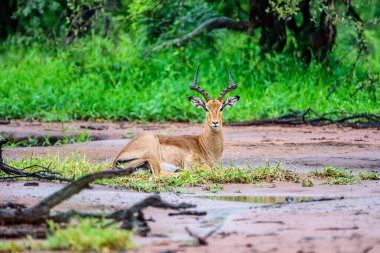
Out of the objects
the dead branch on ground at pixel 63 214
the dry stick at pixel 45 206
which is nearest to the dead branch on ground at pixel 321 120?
the dead branch on ground at pixel 63 214

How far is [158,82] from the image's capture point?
15719mm

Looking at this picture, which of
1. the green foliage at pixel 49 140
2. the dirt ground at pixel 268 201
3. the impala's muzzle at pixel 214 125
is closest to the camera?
the dirt ground at pixel 268 201

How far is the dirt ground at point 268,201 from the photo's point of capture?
4.72 metres

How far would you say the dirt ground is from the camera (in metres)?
4.72

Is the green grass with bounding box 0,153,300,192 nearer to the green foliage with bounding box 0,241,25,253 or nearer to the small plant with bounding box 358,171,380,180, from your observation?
the small plant with bounding box 358,171,380,180

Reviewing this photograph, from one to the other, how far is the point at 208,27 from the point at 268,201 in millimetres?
10023

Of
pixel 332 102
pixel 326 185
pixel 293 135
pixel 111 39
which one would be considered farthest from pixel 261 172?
pixel 111 39

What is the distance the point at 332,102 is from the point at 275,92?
1.12 metres

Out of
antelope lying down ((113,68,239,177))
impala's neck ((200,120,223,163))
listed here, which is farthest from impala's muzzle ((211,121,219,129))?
impala's neck ((200,120,223,163))

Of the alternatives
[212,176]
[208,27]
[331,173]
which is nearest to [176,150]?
[212,176]

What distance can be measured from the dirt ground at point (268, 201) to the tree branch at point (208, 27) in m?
4.47

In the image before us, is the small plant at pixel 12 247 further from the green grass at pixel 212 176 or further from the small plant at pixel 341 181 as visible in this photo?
the small plant at pixel 341 181

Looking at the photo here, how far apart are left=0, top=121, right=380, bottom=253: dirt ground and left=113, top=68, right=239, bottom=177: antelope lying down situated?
1.18ft

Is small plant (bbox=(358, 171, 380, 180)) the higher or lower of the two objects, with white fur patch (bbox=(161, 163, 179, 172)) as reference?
higher
